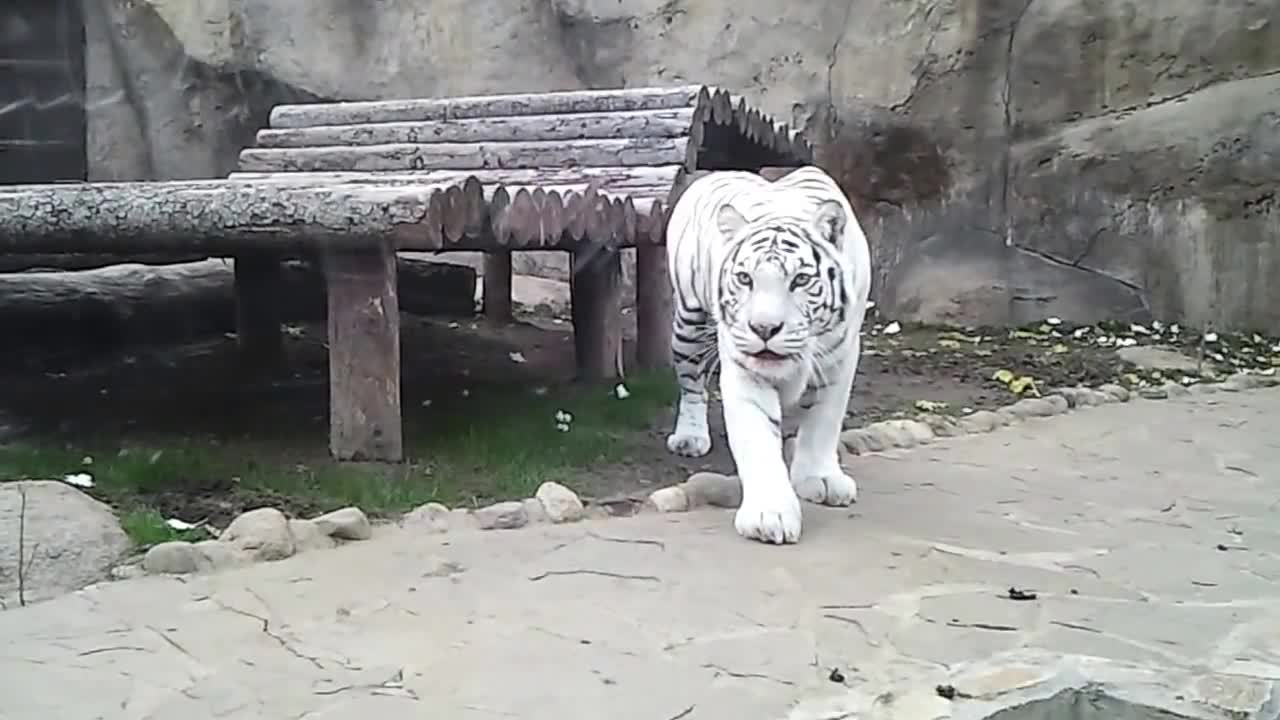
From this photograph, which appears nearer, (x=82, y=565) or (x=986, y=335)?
(x=82, y=565)

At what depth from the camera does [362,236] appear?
12.3 ft

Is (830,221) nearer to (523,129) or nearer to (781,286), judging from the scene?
(781,286)

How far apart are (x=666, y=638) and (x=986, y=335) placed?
5.84m

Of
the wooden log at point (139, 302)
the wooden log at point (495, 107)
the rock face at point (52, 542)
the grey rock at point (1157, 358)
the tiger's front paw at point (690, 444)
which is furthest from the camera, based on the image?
the grey rock at point (1157, 358)

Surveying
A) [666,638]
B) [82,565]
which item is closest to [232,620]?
[82,565]

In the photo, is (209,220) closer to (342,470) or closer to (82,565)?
(342,470)

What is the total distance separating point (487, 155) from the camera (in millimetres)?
5734

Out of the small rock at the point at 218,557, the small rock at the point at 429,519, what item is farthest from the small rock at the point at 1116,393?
the small rock at the point at 218,557

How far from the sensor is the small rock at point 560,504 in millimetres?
3358

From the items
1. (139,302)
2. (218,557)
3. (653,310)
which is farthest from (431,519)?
(139,302)

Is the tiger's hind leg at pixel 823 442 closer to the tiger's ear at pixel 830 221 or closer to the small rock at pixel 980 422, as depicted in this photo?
the tiger's ear at pixel 830 221

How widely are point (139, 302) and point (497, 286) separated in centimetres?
228

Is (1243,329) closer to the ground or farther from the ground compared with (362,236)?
closer to the ground

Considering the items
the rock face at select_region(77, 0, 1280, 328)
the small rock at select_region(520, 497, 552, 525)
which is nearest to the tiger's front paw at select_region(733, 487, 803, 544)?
the small rock at select_region(520, 497, 552, 525)
